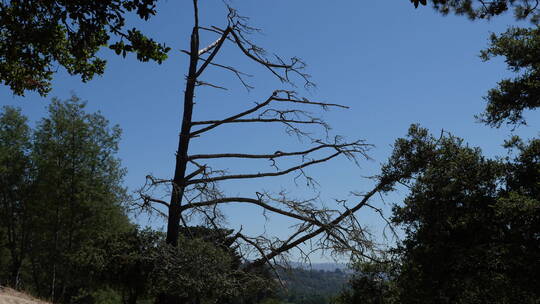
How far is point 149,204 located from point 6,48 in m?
5.58

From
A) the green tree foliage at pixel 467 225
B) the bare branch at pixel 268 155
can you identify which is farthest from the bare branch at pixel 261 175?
the green tree foliage at pixel 467 225

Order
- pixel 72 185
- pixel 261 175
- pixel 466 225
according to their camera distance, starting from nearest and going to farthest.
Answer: pixel 261 175, pixel 466 225, pixel 72 185

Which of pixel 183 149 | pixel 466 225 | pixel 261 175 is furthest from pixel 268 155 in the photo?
pixel 466 225

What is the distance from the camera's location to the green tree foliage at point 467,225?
17844 millimetres

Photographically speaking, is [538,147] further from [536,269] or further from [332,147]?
[332,147]

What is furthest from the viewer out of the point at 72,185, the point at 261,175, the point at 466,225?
the point at 72,185

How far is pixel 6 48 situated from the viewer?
429 inches

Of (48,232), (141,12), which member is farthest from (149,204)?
(48,232)

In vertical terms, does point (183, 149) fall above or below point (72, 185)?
below

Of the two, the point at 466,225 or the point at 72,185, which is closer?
the point at 466,225

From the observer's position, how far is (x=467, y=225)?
19.7 metres

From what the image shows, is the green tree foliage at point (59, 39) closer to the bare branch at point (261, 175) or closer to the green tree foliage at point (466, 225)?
the bare branch at point (261, 175)

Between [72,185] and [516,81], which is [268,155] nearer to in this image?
[516,81]

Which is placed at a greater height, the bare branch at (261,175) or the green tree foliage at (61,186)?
the green tree foliage at (61,186)
